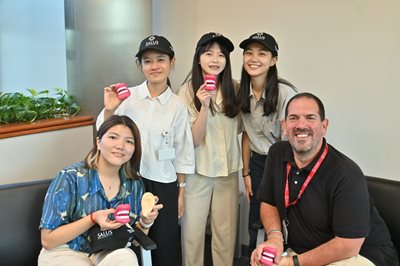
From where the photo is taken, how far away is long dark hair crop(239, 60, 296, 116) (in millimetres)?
2195

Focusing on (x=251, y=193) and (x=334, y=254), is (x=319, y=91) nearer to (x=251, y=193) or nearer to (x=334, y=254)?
(x=251, y=193)

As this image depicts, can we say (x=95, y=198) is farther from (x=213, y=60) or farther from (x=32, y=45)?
(x=32, y=45)

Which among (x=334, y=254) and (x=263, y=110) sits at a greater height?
(x=263, y=110)

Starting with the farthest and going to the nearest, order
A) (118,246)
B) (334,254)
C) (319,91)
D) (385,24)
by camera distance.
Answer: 1. (319,91)
2. (385,24)
3. (118,246)
4. (334,254)

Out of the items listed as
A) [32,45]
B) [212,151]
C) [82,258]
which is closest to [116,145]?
A: [82,258]

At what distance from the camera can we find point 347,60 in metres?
2.51

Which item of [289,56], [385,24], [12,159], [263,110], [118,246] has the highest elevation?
[385,24]

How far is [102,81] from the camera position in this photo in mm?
2771

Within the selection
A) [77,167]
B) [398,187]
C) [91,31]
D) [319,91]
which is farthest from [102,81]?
[398,187]

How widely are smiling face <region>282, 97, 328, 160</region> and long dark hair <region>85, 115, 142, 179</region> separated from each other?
28.5 inches

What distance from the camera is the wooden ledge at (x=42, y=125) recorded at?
91.4 inches

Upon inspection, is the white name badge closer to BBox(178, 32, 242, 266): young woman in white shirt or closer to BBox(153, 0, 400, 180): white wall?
BBox(178, 32, 242, 266): young woman in white shirt

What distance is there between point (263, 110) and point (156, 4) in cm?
161

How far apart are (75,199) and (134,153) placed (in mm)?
349
